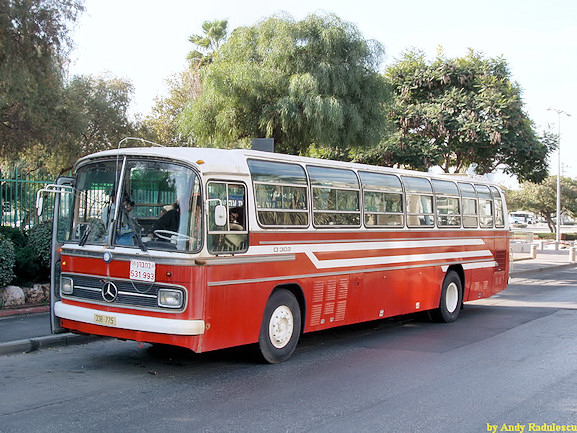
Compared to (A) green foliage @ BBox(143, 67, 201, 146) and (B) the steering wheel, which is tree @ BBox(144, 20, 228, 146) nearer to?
(A) green foliage @ BBox(143, 67, 201, 146)

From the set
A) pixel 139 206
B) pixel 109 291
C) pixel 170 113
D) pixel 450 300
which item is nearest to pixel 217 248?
pixel 139 206

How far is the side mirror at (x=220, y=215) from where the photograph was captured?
7.49m

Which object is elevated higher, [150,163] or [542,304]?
[150,163]

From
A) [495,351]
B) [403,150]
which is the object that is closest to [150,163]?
[495,351]

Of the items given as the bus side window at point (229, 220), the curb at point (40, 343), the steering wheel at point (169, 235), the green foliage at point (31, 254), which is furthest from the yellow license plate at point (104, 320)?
the green foliage at point (31, 254)

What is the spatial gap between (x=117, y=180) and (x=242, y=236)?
1734mm

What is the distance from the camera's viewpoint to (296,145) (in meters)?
18.2

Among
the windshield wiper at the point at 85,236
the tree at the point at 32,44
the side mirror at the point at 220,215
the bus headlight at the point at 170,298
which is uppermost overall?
the tree at the point at 32,44

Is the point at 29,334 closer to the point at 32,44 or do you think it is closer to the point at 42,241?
the point at 42,241

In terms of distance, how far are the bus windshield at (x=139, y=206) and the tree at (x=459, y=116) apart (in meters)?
16.3

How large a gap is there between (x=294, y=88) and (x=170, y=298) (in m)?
10.2

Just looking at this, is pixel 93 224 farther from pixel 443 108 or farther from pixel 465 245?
pixel 443 108

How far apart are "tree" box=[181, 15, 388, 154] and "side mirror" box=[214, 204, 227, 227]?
9.28 m

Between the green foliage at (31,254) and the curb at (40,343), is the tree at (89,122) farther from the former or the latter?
the curb at (40,343)
